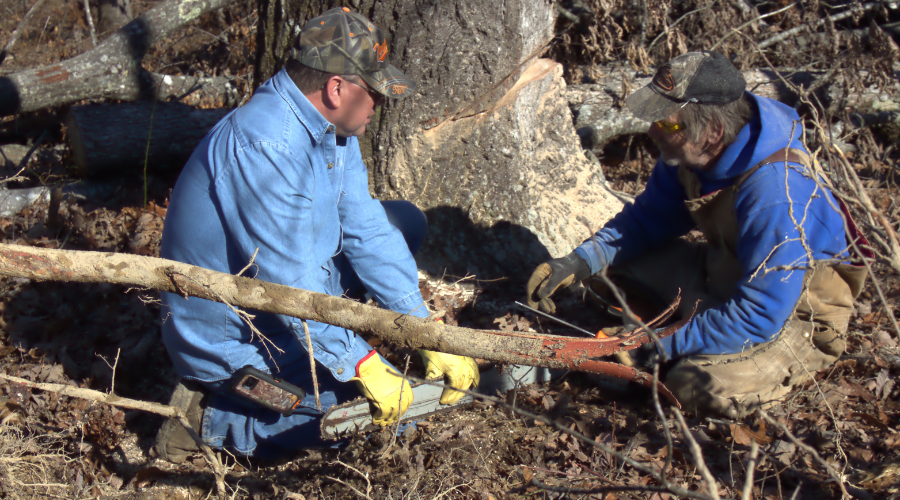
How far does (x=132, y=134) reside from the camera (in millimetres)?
4391

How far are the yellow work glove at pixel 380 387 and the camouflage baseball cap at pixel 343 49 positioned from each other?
1.20 meters

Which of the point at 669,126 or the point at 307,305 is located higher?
the point at 669,126

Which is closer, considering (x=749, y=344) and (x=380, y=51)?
(x=380, y=51)

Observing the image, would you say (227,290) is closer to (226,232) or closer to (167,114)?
(226,232)

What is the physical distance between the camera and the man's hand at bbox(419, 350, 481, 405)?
2.72 meters

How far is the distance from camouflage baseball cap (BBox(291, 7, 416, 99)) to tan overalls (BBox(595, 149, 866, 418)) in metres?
1.75

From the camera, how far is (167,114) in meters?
4.57

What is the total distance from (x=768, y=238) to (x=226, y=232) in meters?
2.37

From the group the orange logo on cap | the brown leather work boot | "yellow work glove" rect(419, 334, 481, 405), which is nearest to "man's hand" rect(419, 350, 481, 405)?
"yellow work glove" rect(419, 334, 481, 405)

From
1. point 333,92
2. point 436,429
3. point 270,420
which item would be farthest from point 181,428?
point 333,92

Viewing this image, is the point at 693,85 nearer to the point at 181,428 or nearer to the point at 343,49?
the point at 343,49

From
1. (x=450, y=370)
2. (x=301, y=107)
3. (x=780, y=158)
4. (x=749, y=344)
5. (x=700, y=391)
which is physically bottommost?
(x=700, y=391)

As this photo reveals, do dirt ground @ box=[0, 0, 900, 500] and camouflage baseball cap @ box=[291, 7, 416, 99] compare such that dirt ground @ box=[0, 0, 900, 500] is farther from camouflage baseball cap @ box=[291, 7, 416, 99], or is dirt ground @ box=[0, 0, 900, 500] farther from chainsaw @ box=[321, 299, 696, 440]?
camouflage baseball cap @ box=[291, 7, 416, 99]

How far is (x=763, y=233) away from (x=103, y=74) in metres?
5.47
